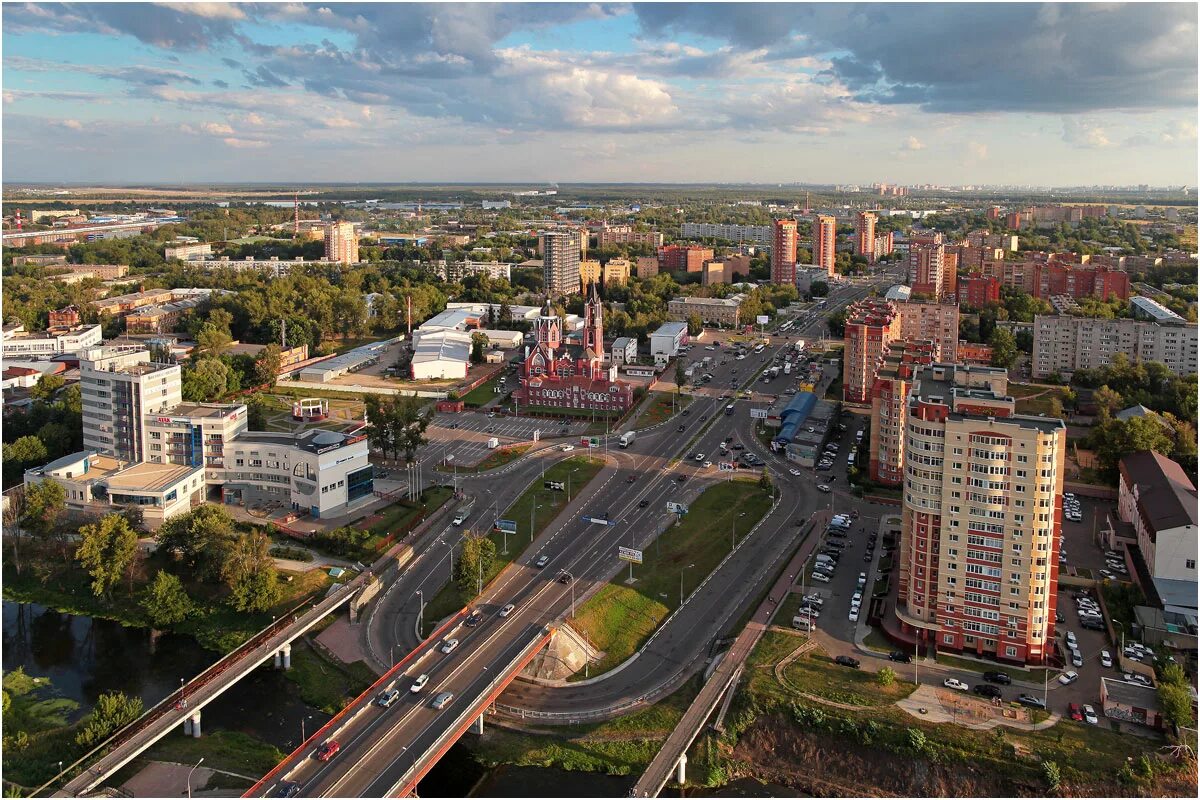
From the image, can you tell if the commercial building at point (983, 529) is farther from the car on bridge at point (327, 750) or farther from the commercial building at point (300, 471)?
the commercial building at point (300, 471)

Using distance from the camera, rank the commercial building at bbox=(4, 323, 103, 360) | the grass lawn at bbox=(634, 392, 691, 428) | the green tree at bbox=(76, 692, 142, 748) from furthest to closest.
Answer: the commercial building at bbox=(4, 323, 103, 360), the grass lawn at bbox=(634, 392, 691, 428), the green tree at bbox=(76, 692, 142, 748)

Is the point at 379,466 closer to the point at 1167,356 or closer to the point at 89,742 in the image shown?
the point at 89,742

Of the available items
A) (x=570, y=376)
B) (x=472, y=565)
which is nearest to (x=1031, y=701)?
(x=472, y=565)

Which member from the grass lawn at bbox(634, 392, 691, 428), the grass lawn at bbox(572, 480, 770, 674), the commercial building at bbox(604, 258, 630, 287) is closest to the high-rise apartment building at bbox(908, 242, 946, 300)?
the commercial building at bbox(604, 258, 630, 287)

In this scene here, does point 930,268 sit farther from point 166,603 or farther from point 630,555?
point 166,603

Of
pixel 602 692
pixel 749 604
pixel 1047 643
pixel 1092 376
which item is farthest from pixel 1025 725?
pixel 1092 376

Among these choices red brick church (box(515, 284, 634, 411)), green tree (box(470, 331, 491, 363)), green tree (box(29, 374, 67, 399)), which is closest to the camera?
green tree (box(29, 374, 67, 399))

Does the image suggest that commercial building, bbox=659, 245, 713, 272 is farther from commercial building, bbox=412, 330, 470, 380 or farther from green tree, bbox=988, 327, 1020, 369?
commercial building, bbox=412, 330, 470, 380
